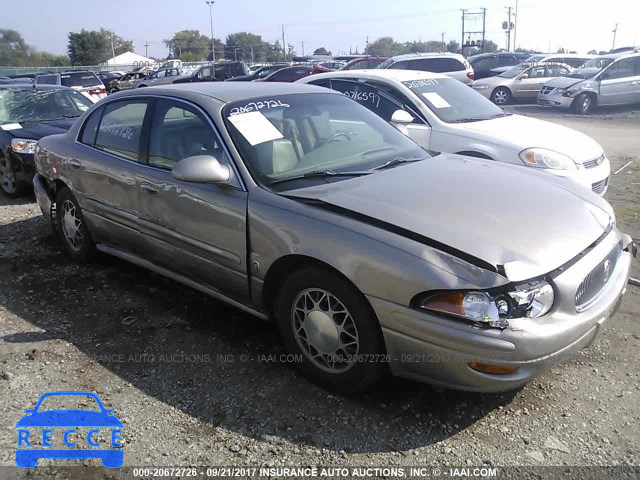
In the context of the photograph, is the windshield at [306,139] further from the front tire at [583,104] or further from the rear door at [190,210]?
the front tire at [583,104]

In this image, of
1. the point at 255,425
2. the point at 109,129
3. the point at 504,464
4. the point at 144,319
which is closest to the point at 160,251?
the point at 144,319

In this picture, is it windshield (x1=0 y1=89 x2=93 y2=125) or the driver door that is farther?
the driver door

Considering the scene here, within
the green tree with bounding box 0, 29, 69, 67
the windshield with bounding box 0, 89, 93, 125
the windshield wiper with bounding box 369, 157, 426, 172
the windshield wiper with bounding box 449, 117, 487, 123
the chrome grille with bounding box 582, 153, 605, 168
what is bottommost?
the chrome grille with bounding box 582, 153, 605, 168

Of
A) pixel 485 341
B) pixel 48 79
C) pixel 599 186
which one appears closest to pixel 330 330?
pixel 485 341

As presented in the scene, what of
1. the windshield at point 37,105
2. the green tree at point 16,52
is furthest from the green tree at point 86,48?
the windshield at point 37,105

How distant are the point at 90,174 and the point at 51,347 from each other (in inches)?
58.8

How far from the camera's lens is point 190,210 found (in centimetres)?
364

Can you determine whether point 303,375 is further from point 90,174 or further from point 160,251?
point 90,174

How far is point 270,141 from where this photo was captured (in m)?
3.58

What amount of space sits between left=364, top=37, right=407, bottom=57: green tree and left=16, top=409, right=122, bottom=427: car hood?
296ft

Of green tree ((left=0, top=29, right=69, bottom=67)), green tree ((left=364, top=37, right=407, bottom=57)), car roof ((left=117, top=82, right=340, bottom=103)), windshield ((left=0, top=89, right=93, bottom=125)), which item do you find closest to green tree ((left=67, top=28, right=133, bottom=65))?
green tree ((left=0, top=29, right=69, bottom=67))

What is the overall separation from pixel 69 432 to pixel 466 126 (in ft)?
16.4

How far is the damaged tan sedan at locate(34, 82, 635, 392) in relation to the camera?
261cm

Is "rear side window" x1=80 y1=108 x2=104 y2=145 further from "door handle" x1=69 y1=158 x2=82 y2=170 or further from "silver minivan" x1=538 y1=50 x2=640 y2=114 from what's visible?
"silver minivan" x1=538 y1=50 x2=640 y2=114
